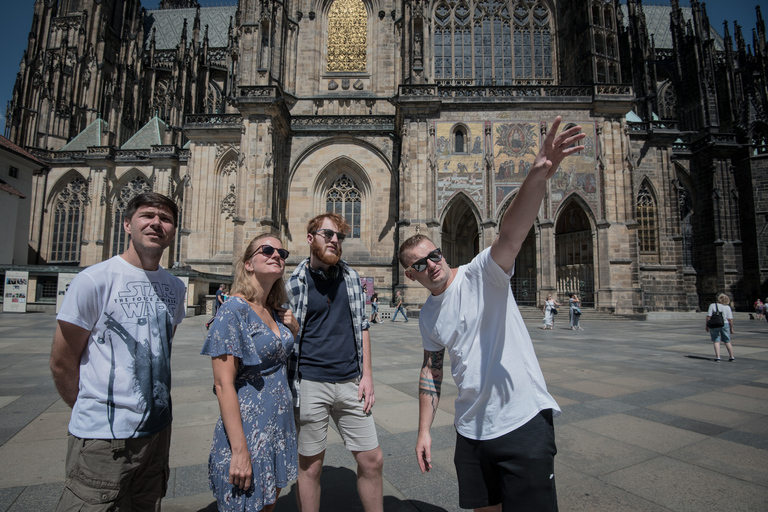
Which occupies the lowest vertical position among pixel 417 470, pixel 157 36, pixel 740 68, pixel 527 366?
pixel 417 470

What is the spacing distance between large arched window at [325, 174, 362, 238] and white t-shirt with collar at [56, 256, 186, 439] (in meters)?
19.0

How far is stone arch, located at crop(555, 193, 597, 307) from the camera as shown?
18.0 meters

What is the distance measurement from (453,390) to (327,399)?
328 cm

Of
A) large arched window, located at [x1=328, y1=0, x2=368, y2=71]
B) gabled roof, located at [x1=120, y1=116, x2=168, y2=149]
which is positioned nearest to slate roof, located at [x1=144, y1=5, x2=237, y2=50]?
gabled roof, located at [x1=120, y1=116, x2=168, y2=149]

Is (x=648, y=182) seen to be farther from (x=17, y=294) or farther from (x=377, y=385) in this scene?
(x=17, y=294)

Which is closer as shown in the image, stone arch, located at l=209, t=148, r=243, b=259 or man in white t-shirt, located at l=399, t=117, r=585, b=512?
man in white t-shirt, located at l=399, t=117, r=585, b=512

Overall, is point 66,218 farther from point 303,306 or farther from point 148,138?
point 303,306

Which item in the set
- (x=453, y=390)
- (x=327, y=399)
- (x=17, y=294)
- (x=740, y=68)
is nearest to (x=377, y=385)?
(x=453, y=390)

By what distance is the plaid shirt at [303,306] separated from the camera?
81.0 inches

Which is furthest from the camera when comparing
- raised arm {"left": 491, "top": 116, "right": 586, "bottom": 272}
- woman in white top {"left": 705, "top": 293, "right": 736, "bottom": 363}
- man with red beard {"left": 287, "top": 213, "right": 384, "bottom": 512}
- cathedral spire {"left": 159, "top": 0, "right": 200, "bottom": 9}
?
cathedral spire {"left": 159, "top": 0, "right": 200, "bottom": 9}

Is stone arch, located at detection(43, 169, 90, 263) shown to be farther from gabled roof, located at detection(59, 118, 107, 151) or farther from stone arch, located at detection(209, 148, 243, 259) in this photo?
stone arch, located at detection(209, 148, 243, 259)

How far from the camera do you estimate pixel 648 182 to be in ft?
76.0

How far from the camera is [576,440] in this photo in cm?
331

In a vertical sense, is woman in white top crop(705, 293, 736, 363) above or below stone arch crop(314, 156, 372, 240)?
below
